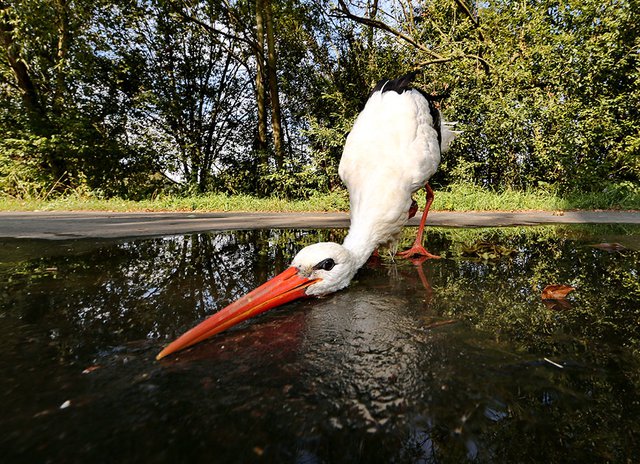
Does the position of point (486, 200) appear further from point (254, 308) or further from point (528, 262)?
point (254, 308)

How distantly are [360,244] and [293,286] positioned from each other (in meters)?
0.74

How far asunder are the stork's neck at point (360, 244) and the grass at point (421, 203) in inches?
271

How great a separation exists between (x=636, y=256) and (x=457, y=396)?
105 inches

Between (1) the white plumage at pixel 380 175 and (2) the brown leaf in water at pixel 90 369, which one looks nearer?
(2) the brown leaf in water at pixel 90 369

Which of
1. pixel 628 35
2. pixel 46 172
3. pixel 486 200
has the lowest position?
pixel 486 200

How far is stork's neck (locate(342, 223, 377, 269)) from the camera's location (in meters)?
2.20

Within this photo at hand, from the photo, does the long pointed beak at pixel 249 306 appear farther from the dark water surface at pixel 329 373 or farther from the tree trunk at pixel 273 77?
the tree trunk at pixel 273 77

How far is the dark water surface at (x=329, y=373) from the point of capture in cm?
70

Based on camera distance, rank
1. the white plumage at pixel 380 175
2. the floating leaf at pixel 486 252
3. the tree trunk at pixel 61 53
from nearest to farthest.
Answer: the white plumage at pixel 380 175 → the floating leaf at pixel 486 252 → the tree trunk at pixel 61 53

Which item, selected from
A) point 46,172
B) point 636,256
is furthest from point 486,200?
point 46,172

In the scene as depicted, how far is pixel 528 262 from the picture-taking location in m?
2.42

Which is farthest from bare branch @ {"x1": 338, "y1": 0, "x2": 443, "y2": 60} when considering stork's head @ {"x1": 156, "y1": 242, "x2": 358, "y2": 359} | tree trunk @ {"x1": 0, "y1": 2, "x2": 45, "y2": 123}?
stork's head @ {"x1": 156, "y1": 242, "x2": 358, "y2": 359}

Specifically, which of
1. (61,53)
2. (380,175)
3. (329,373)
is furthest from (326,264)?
(61,53)

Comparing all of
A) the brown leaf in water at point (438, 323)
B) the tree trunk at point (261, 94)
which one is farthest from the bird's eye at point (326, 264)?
the tree trunk at point (261, 94)
